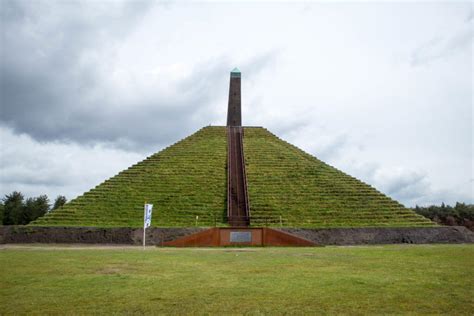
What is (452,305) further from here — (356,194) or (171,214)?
(356,194)

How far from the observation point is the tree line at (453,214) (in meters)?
41.0

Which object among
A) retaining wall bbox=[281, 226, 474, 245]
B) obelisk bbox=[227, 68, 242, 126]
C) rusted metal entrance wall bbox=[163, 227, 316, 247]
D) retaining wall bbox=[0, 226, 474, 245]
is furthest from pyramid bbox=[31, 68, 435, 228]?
obelisk bbox=[227, 68, 242, 126]

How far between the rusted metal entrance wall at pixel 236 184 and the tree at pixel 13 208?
79.5 feet

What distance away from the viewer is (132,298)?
6.84m

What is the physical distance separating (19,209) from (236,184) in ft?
91.9

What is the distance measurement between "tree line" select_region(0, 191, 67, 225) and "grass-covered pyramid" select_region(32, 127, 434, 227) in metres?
18.8

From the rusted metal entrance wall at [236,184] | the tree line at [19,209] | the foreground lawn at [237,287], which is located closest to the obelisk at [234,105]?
the rusted metal entrance wall at [236,184]

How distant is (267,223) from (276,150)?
13.8 meters

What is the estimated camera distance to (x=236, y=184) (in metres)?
30.7

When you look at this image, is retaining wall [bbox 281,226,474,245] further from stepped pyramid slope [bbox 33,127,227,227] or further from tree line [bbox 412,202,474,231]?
tree line [bbox 412,202,474,231]

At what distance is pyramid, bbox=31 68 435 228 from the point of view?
2570 centimetres

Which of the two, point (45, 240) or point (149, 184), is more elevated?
point (149, 184)

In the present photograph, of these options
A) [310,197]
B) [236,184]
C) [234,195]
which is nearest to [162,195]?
[234,195]

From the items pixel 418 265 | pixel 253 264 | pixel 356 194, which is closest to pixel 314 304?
pixel 253 264
